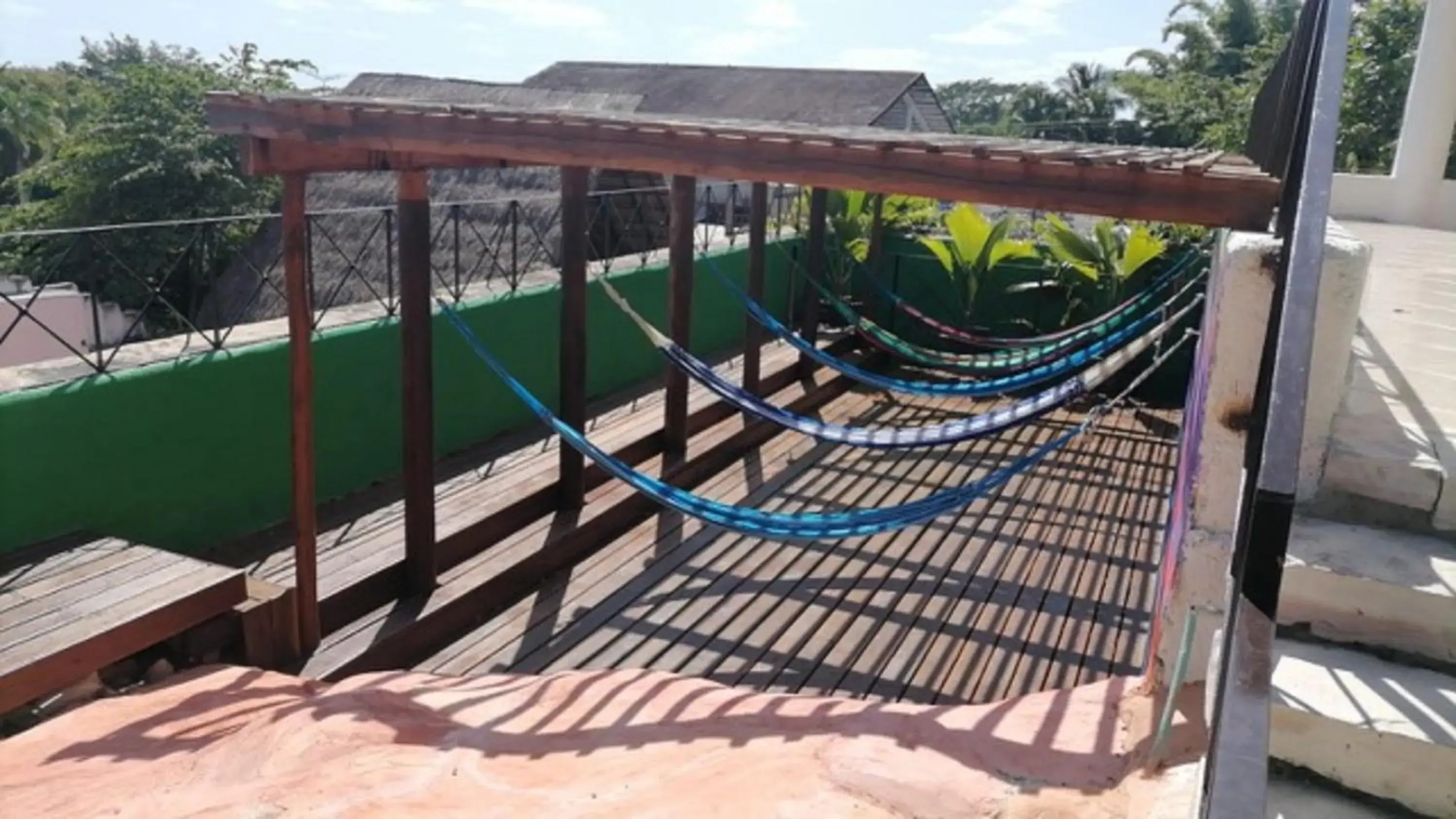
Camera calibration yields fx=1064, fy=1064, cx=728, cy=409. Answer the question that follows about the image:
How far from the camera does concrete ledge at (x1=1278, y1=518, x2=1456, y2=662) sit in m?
1.50

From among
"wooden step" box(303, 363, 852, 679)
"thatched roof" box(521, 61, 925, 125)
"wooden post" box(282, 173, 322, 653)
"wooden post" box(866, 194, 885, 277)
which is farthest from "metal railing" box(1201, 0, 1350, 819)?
"thatched roof" box(521, 61, 925, 125)

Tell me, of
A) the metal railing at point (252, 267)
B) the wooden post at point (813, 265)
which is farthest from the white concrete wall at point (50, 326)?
the wooden post at point (813, 265)

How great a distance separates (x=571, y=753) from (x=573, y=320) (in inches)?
87.3

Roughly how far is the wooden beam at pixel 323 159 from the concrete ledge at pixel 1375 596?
2.73 meters

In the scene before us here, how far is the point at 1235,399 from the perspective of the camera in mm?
1860

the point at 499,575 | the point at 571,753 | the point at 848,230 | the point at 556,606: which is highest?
the point at 848,230

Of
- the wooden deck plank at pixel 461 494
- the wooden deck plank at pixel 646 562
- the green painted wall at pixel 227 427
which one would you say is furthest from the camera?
the wooden deck plank at pixel 461 494

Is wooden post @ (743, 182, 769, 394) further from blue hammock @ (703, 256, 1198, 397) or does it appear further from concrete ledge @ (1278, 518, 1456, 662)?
concrete ledge @ (1278, 518, 1456, 662)

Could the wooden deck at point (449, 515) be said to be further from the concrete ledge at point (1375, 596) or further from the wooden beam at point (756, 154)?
the concrete ledge at point (1375, 596)

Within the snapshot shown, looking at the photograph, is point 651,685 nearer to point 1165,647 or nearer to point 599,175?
point 1165,647

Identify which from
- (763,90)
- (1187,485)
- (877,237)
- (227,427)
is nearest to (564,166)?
(227,427)

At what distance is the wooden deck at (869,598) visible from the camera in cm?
361

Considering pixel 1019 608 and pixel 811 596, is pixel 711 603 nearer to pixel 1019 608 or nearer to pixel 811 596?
pixel 811 596

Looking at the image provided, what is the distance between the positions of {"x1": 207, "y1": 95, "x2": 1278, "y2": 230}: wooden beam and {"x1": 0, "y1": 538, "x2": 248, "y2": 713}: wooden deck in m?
1.34
